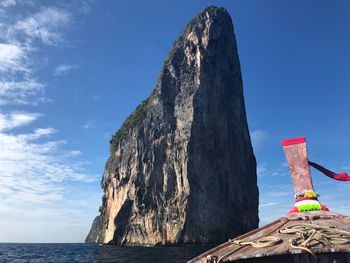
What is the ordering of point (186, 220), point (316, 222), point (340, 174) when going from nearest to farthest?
point (316, 222) < point (340, 174) < point (186, 220)

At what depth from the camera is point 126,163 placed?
72562 millimetres

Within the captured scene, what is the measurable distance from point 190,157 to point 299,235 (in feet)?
197

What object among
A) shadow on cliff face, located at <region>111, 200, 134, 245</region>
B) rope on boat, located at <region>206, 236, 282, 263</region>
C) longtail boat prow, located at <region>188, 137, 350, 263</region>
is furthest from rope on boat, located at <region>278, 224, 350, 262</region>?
shadow on cliff face, located at <region>111, 200, 134, 245</region>

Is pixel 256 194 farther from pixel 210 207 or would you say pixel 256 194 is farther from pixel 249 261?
pixel 249 261

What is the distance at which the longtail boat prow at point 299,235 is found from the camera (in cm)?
290

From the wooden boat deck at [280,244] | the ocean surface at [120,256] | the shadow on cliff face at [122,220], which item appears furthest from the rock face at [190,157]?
the wooden boat deck at [280,244]

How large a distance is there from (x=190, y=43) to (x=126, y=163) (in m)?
27.5

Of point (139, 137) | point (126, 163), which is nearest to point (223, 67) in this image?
point (139, 137)

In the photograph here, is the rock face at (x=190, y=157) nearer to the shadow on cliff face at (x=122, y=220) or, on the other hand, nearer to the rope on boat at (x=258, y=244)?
the shadow on cliff face at (x=122, y=220)

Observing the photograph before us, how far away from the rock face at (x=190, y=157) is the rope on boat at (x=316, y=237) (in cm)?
5678

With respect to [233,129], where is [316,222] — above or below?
below

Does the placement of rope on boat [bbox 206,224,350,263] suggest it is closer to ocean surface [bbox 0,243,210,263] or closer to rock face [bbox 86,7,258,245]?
ocean surface [bbox 0,243,210,263]

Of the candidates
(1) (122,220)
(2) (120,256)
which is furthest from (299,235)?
(1) (122,220)

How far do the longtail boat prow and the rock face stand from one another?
56.0 metres
